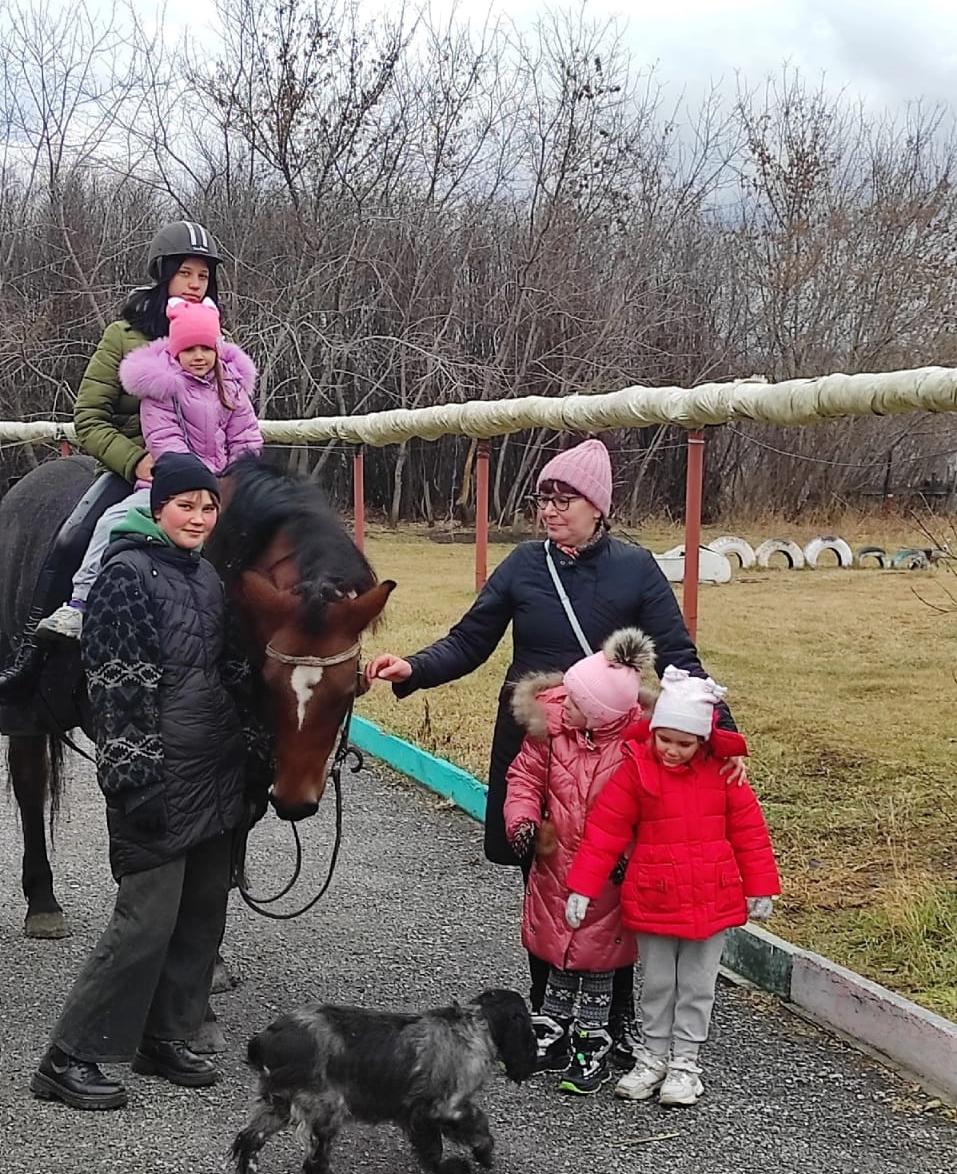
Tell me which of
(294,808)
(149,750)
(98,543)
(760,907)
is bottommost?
(760,907)

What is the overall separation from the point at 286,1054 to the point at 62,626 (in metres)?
1.73

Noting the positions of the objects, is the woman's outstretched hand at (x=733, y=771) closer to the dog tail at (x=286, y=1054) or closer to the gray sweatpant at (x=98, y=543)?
the dog tail at (x=286, y=1054)

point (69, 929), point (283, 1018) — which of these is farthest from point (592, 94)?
point (283, 1018)

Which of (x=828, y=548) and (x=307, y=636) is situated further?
(x=828, y=548)

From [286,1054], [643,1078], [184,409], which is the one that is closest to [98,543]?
[184,409]

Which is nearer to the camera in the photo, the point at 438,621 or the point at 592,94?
the point at 438,621

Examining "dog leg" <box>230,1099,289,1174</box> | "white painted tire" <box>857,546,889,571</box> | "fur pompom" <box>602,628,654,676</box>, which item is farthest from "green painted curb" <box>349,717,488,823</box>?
"white painted tire" <box>857,546,889,571</box>

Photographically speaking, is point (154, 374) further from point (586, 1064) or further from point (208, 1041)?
point (586, 1064)

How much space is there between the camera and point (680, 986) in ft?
12.0

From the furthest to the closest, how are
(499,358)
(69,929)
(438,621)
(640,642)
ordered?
(499,358) < (438,621) < (69,929) < (640,642)

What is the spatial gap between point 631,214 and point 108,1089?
20.0m

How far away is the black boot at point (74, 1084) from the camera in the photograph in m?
3.57

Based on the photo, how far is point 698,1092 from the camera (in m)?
3.62

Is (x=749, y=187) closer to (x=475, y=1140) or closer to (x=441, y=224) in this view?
(x=441, y=224)
